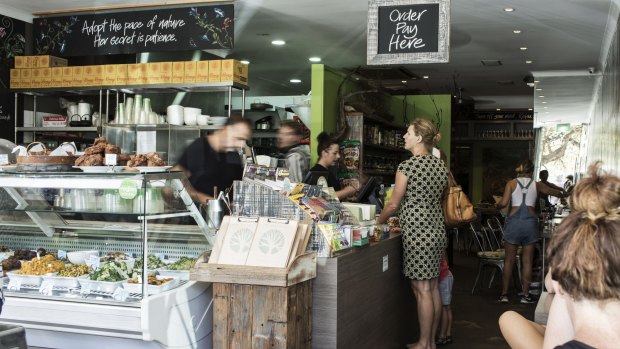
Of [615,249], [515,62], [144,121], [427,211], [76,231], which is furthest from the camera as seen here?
[515,62]

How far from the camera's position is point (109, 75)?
722 centimetres

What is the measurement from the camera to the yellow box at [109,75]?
721 cm

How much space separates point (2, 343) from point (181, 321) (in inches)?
47.1

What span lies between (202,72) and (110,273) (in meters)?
3.89

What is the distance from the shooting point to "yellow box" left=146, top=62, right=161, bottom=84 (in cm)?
704

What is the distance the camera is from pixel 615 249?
6.20 feet

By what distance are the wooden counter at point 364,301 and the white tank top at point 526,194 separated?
2.70 metres

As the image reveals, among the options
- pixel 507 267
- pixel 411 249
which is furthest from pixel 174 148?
pixel 507 267

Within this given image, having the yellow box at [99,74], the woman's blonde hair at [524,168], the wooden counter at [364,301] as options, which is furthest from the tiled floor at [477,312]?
the yellow box at [99,74]

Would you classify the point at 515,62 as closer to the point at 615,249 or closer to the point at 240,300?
the point at 240,300

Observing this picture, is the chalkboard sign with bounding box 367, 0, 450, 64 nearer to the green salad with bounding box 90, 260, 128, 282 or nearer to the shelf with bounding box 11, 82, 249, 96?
the shelf with bounding box 11, 82, 249, 96

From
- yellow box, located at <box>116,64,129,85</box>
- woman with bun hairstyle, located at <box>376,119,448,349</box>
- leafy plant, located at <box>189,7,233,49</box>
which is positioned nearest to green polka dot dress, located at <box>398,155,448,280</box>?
woman with bun hairstyle, located at <box>376,119,448,349</box>

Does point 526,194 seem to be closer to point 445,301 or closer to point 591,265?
point 445,301


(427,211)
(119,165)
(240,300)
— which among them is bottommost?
(240,300)
